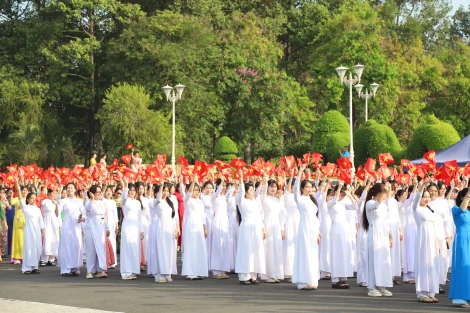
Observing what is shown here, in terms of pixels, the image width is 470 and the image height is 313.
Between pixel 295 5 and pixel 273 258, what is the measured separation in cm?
3915

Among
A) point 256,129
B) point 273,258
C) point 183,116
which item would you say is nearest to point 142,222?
point 273,258

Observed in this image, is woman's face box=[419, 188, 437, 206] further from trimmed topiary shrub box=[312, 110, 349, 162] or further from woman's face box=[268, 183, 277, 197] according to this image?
trimmed topiary shrub box=[312, 110, 349, 162]

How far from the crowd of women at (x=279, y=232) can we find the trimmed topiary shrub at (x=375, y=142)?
614 inches

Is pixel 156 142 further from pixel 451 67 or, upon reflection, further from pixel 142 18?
pixel 451 67

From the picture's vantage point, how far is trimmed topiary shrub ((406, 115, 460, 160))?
28.2 metres

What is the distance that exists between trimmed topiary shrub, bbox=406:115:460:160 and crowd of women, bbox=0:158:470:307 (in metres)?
12.4

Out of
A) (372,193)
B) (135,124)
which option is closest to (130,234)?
(372,193)

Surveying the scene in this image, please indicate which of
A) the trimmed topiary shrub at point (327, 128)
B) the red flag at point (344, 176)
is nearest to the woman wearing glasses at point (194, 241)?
the red flag at point (344, 176)

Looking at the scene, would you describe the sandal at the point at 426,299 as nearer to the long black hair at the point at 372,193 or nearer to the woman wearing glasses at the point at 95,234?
the long black hair at the point at 372,193

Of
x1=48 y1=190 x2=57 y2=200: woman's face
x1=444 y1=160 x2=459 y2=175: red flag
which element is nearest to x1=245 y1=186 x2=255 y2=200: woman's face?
x1=444 y1=160 x2=459 y2=175: red flag

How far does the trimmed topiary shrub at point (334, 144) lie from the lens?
34.6 meters

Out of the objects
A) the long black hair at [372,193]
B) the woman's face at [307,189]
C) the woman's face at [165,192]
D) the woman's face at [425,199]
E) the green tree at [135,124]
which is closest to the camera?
the woman's face at [425,199]

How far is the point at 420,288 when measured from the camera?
1242 cm

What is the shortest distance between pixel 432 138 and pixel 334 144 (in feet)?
22.1
